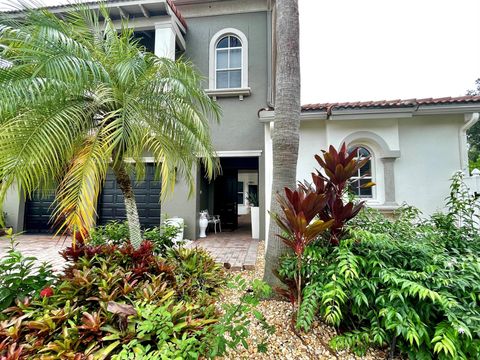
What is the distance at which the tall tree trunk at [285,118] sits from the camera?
3.60 metres

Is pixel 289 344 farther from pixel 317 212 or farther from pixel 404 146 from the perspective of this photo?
pixel 404 146

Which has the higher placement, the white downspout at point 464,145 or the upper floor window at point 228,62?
the upper floor window at point 228,62

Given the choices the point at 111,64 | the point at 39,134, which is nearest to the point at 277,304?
the point at 39,134

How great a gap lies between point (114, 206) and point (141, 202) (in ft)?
4.11

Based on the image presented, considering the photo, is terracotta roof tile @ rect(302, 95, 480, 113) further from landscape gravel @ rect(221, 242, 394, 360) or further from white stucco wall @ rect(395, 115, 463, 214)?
landscape gravel @ rect(221, 242, 394, 360)

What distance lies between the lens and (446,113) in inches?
241

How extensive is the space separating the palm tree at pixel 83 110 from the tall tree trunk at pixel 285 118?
4.50ft

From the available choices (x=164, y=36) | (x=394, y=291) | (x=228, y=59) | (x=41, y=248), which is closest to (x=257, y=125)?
(x=228, y=59)

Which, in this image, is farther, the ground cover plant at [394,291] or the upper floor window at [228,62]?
the upper floor window at [228,62]

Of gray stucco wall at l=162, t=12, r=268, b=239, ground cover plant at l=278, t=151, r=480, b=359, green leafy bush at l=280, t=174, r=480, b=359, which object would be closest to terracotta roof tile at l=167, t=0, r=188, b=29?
gray stucco wall at l=162, t=12, r=268, b=239

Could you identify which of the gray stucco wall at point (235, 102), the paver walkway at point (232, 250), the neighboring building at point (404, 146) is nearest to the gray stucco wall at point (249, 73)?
the gray stucco wall at point (235, 102)

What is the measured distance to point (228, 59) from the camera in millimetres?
8930

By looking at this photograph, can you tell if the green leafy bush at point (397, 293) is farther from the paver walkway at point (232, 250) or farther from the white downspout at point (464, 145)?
the white downspout at point (464, 145)

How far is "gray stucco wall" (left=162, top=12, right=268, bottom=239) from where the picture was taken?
27.0 feet
